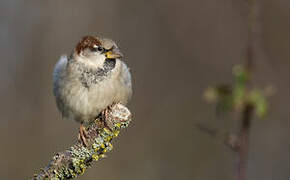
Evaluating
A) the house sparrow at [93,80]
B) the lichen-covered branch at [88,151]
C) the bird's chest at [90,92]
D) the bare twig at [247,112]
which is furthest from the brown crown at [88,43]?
the bare twig at [247,112]

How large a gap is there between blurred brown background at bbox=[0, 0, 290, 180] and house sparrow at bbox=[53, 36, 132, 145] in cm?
193

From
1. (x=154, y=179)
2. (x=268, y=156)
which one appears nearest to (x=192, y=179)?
(x=154, y=179)

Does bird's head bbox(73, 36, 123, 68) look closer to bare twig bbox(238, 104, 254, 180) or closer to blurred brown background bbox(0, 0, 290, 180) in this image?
bare twig bbox(238, 104, 254, 180)

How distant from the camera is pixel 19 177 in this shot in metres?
4.77

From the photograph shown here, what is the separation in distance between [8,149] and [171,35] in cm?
188

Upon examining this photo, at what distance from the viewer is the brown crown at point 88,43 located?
2.97m

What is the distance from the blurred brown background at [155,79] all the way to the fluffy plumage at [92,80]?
192 centimetres

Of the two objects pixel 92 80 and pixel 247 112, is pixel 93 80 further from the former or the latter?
pixel 247 112

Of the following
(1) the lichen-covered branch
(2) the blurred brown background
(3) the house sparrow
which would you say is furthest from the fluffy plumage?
(2) the blurred brown background

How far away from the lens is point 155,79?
5.32m

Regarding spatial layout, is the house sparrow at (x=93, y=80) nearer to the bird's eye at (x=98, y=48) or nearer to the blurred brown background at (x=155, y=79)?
the bird's eye at (x=98, y=48)

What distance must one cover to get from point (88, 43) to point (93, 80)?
21cm

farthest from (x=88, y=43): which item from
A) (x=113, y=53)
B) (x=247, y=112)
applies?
(x=247, y=112)

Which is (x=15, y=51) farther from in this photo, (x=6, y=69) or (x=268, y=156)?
(x=268, y=156)
